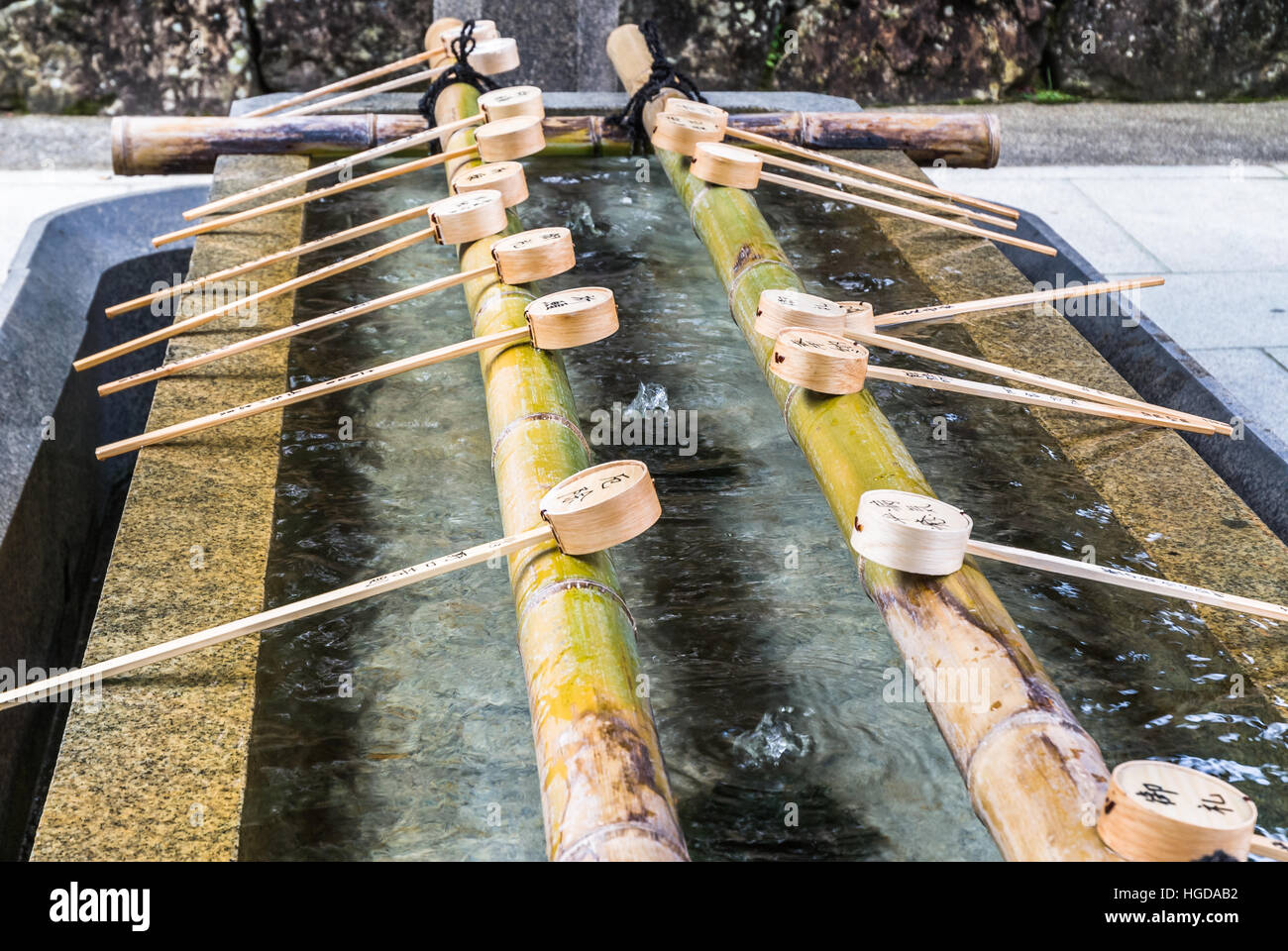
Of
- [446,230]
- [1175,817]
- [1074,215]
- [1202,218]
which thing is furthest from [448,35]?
[1175,817]

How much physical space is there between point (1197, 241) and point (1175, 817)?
5.67m

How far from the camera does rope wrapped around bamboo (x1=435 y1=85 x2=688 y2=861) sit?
165 cm

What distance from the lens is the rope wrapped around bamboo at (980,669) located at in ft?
5.49

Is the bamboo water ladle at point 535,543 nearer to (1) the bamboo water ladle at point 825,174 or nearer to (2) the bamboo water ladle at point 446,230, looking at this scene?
(2) the bamboo water ladle at point 446,230

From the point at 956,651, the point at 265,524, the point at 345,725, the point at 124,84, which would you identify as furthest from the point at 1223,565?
the point at 124,84

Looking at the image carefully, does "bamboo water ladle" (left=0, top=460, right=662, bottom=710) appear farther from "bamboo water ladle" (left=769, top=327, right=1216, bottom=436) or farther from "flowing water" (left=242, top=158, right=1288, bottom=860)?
"bamboo water ladle" (left=769, top=327, right=1216, bottom=436)

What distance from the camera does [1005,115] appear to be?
8352 mm

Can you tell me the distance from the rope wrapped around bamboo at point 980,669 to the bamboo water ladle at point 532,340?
48cm

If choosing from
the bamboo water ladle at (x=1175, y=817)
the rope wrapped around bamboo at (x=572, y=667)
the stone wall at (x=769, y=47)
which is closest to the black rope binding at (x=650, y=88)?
the rope wrapped around bamboo at (x=572, y=667)

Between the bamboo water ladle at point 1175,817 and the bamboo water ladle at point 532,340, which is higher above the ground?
the bamboo water ladle at point 532,340

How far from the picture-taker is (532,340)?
2.77 metres

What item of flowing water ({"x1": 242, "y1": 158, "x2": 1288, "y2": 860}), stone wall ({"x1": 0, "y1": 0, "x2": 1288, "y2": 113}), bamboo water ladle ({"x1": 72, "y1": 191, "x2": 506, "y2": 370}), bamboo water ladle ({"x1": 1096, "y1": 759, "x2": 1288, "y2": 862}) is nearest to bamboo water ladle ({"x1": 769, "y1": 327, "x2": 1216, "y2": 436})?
flowing water ({"x1": 242, "y1": 158, "x2": 1288, "y2": 860})
